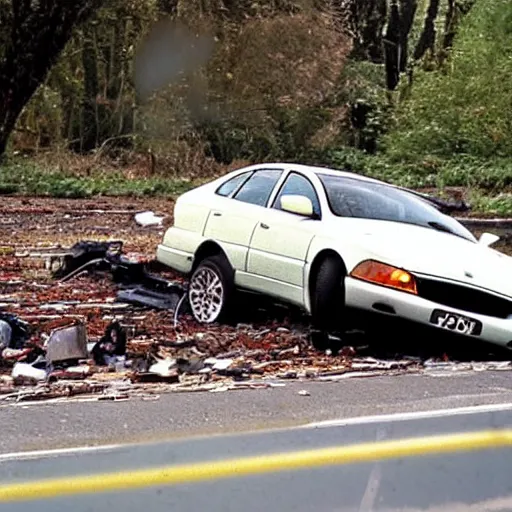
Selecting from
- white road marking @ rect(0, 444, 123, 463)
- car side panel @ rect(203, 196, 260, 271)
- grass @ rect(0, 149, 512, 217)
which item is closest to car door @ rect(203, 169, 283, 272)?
car side panel @ rect(203, 196, 260, 271)

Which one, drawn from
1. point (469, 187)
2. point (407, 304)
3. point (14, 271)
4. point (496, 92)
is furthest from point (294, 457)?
point (496, 92)

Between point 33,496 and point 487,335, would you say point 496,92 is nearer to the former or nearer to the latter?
point 487,335

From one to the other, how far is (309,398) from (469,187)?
71.7 ft

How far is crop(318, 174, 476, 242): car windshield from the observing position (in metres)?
9.13

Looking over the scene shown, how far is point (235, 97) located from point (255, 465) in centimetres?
2774

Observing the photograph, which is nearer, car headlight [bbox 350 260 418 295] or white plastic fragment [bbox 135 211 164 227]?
car headlight [bbox 350 260 418 295]

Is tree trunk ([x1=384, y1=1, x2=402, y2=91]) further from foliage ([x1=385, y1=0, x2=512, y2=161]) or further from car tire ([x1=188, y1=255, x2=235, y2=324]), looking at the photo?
car tire ([x1=188, y1=255, x2=235, y2=324])

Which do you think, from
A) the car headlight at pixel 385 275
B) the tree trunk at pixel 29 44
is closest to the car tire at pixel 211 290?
the car headlight at pixel 385 275

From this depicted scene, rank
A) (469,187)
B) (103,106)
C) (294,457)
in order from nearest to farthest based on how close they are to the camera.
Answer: (294,457) < (469,187) < (103,106)

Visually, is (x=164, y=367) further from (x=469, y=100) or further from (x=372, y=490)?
(x=469, y=100)

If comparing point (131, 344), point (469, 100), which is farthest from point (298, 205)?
point (469, 100)

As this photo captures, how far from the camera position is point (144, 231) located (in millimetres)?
18406

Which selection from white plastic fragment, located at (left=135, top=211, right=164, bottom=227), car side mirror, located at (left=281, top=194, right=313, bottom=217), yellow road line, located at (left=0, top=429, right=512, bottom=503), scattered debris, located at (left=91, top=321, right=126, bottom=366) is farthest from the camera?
white plastic fragment, located at (left=135, top=211, right=164, bottom=227)

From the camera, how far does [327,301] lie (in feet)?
27.3
